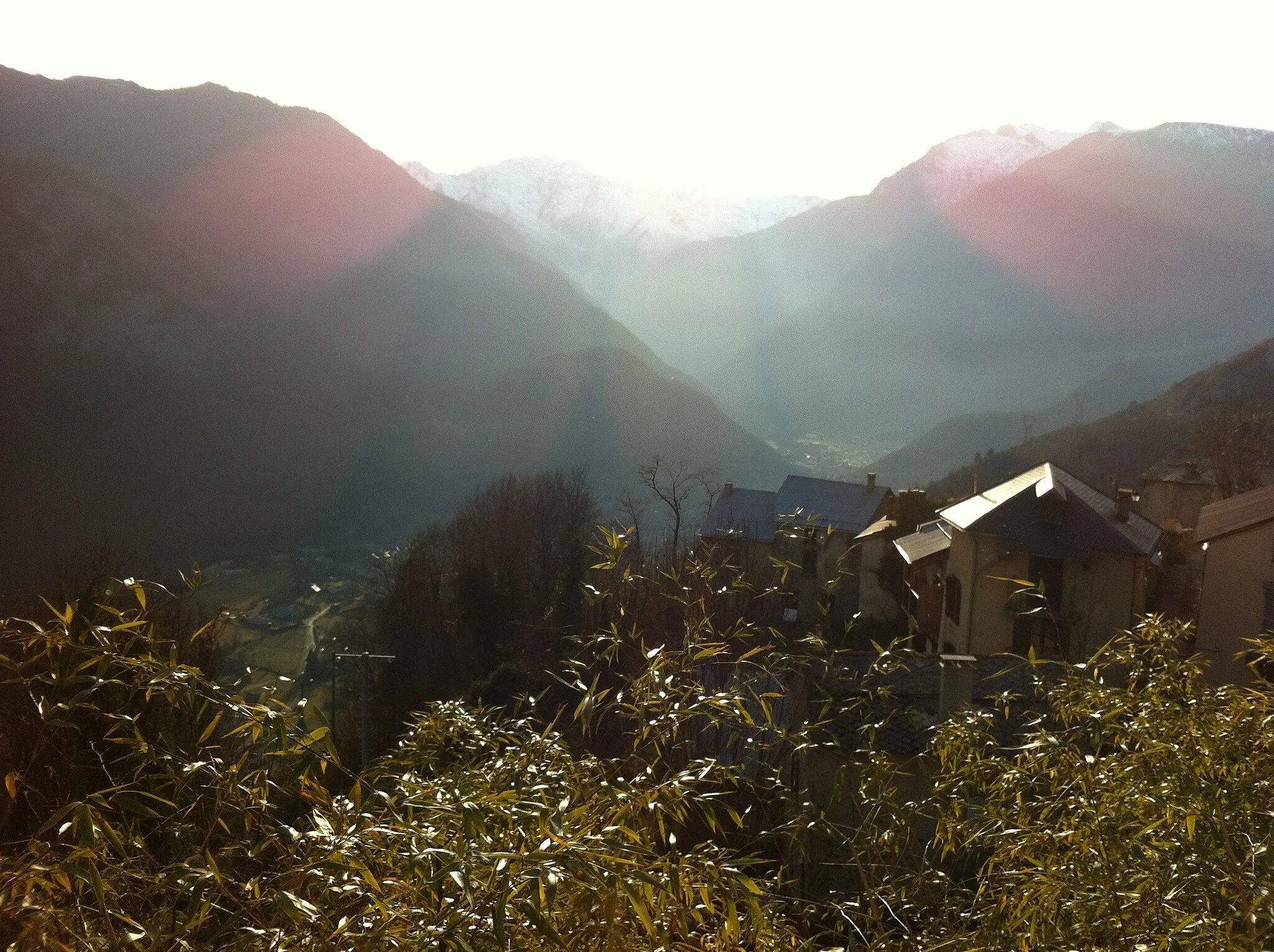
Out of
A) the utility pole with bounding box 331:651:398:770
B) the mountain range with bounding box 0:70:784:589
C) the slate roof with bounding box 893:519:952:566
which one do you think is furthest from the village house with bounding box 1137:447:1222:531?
the mountain range with bounding box 0:70:784:589

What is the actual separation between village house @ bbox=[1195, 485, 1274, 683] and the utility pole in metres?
16.1

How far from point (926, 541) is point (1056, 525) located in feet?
15.6

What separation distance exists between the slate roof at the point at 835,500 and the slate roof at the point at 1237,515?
15.8 m

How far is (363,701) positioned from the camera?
55.6 feet

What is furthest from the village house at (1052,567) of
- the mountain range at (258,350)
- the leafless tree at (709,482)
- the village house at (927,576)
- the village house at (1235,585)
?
the mountain range at (258,350)

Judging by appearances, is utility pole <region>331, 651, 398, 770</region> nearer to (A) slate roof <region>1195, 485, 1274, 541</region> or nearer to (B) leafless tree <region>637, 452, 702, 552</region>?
(B) leafless tree <region>637, 452, 702, 552</region>

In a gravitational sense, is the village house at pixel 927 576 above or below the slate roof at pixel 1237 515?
below

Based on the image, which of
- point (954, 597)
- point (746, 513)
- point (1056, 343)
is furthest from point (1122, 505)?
point (1056, 343)

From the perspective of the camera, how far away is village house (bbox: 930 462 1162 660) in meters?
19.1

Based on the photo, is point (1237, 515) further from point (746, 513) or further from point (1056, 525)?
point (746, 513)

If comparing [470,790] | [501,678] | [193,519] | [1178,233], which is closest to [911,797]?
[470,790]

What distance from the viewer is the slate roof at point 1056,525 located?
62.3 feet

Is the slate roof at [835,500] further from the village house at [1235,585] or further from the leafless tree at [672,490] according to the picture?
the village house at [1235,585]

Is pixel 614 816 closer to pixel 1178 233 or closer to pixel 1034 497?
pixel 1034 497
